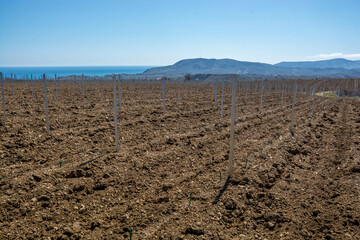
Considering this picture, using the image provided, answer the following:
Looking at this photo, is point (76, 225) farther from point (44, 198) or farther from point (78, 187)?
point (78, 187)

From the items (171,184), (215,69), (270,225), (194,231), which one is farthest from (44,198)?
(215,69)

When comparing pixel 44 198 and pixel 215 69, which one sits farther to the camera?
pixel 215 69

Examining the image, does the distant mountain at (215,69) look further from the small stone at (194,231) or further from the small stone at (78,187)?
the small stone at (194,231)

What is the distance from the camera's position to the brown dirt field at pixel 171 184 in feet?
10.6

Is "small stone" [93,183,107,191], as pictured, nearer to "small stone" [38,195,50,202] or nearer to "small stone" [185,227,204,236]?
"small stone" [38,195,50,202]

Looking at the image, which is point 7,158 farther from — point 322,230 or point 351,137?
point 351,137

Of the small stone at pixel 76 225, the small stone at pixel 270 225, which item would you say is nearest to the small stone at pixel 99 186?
the small stone at pixel 76 225

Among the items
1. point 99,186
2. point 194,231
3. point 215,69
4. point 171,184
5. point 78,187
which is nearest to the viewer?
point 194,231

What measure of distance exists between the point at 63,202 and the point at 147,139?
3.46 metres

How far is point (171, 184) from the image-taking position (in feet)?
14.1

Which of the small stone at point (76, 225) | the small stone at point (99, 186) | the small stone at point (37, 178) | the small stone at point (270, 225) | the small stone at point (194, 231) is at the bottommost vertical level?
the small stone at point (270, 225)

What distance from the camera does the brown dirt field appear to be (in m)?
3.22

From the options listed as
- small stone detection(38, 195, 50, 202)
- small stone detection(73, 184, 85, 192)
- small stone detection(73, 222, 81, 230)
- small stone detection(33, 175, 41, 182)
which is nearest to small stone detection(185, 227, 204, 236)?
small stone detection(73, 222, 81, 230)

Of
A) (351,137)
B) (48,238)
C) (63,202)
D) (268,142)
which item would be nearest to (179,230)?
(48,238)
